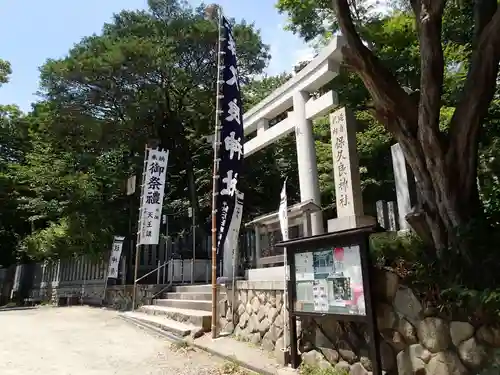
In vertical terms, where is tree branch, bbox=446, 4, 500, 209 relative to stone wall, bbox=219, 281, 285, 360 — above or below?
above

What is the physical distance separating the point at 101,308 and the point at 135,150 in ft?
24.5

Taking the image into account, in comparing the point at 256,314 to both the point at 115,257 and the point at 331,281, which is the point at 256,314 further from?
the point at 115,257

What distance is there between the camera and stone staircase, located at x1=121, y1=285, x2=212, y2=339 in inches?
327

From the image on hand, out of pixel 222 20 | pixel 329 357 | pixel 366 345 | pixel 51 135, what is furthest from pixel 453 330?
pixel 51 135

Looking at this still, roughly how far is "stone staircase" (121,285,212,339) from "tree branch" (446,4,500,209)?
5.77 metres

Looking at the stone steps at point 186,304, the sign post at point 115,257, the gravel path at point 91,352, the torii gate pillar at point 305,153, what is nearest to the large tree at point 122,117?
the sign post at point 115,257

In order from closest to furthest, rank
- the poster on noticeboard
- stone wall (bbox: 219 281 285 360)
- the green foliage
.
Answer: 1. the green foliage
2. the poster on noticeboard
3. stone wall (bbox: 219 281 285 360)

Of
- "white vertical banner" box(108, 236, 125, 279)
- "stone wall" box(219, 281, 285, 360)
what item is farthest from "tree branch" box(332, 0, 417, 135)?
"white vertical banner" box(108, 236, 125, 279)

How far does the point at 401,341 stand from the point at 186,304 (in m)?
6.89

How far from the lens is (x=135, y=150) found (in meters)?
18.9

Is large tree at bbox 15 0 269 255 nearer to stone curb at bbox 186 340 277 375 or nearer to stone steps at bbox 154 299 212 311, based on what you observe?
stone steps at bbox 154 299 212 311

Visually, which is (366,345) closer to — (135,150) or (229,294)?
(229,294)

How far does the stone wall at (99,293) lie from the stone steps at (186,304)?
1087 millimetres

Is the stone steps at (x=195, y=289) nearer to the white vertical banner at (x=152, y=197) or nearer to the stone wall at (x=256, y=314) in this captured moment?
the white vertical banner at (x=152, y=197)
